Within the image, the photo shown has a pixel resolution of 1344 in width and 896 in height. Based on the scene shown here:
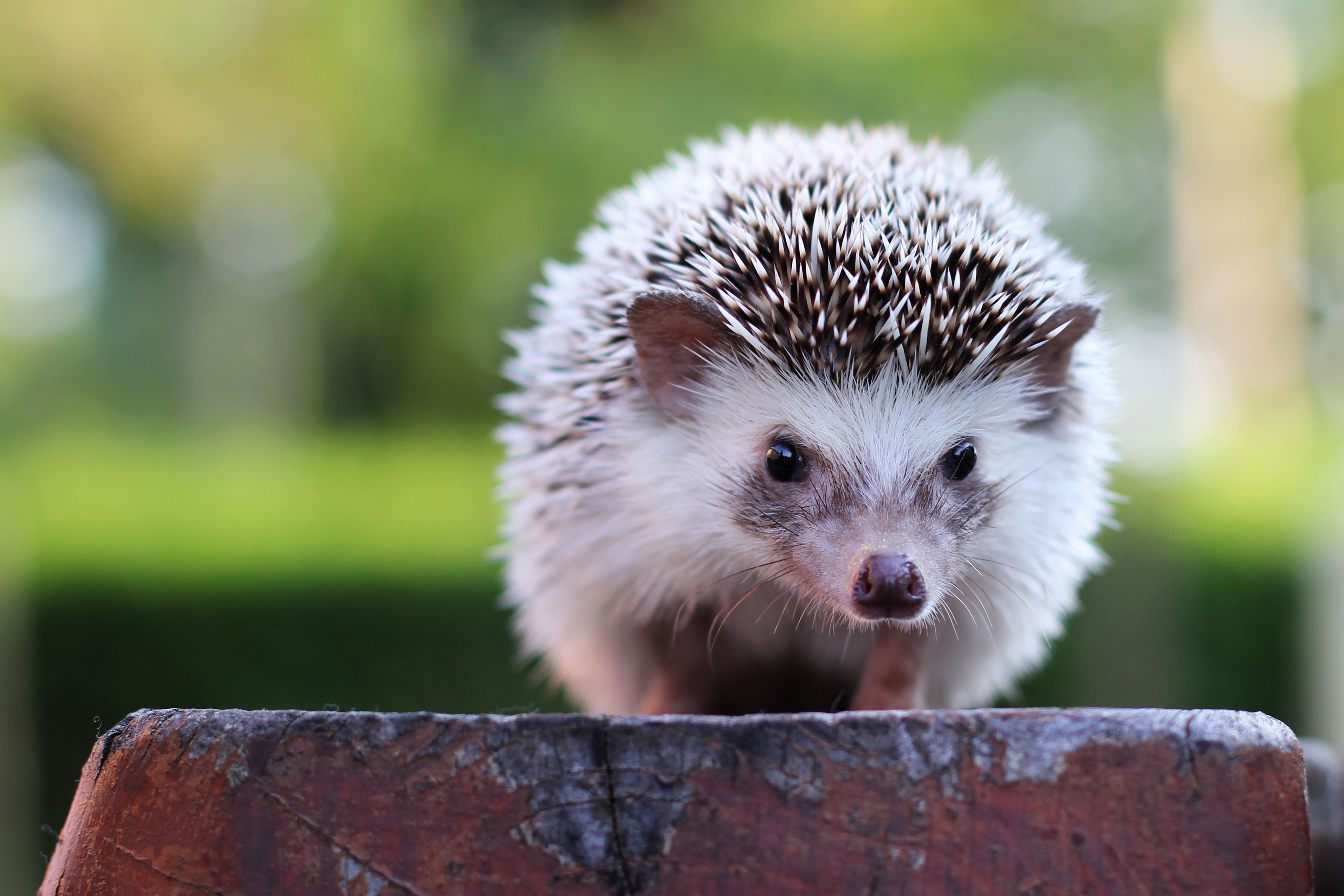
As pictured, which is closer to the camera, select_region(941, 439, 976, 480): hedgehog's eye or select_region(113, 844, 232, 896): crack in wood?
select_region(113, 844, 232, 896): crack in wood

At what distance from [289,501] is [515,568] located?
4280mm

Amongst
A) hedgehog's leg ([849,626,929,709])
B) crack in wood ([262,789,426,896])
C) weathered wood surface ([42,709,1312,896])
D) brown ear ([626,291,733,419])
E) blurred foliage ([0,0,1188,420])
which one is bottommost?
hedgehog's leg ([849,626,929,709])

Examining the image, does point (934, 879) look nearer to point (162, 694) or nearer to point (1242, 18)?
point (162, 694)

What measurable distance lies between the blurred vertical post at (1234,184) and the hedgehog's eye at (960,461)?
5.00 metres

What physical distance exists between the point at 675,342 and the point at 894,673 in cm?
76

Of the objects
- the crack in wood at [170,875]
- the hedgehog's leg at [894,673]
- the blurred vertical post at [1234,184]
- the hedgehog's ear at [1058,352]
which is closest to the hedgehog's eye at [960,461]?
the hedgehog's ear at [1058,352]

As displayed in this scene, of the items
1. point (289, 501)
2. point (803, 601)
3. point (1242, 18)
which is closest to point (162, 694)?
point (289, 501)

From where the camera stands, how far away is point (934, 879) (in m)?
1.18

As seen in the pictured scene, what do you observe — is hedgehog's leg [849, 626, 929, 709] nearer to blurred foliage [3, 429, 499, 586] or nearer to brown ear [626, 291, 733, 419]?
brown ear [626, 291, 733, 419]

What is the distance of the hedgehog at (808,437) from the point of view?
197 centimetres

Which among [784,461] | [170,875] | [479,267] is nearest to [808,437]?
[784,461]

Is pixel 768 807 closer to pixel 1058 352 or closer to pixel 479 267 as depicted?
pixel 1058 352

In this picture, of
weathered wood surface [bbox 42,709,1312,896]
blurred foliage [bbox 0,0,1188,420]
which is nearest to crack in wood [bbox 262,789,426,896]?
weathered wood surface [bbox 42,709,1312,896]

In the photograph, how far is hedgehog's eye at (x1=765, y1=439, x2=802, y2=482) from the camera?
2.09 meters
